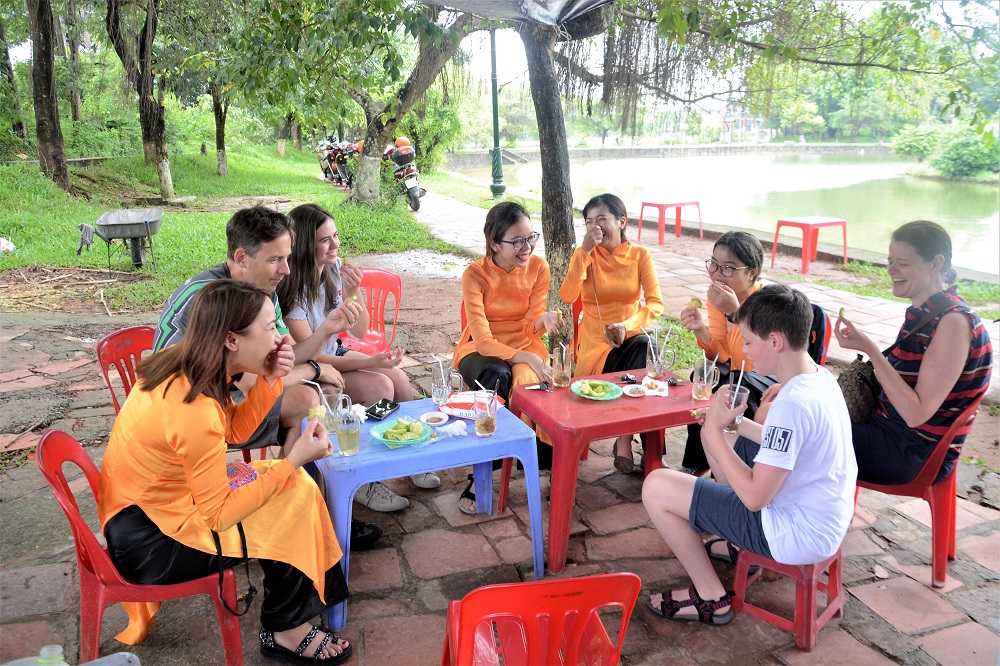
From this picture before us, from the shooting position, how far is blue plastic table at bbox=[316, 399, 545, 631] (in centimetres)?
214

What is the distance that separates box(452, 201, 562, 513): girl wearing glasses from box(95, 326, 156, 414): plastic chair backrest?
1.35m

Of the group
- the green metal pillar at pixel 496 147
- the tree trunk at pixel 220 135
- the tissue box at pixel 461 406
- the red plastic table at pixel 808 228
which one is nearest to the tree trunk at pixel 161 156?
the tree trunk at pixel 220 135

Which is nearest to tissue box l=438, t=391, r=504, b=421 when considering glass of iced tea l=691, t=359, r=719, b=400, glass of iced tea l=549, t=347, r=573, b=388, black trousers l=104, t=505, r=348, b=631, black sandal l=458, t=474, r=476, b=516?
glass of iced tea l=549, t=347, r=573, b=388

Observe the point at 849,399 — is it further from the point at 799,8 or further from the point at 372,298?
the point at 799,8

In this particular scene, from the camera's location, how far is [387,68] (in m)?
3.52

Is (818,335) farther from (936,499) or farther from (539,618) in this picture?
(539,618)

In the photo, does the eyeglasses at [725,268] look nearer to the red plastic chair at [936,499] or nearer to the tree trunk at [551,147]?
the red plastic chair at [936,499]

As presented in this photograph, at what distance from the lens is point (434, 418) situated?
8.05ft

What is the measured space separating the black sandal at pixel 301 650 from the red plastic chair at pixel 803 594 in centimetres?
123

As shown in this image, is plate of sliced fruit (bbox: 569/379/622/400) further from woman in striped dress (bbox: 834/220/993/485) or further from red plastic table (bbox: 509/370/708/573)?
woman in striped dress (bbox: 834/220/993/485)

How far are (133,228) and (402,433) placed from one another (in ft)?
19.6

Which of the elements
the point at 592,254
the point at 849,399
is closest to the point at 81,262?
the point at 592,254

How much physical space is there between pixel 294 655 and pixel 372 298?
2.24 meters

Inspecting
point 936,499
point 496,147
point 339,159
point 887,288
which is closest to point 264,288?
point 936,499
